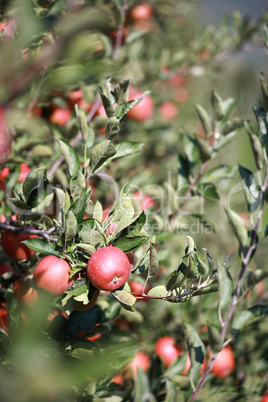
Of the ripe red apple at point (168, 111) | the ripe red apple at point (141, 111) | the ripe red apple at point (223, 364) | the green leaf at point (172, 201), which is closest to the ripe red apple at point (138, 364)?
the ripe red apple at point (223, 364)

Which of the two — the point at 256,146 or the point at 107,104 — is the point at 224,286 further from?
the point at 107,104

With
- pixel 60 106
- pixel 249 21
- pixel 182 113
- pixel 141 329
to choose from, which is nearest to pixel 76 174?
pixel 60 106

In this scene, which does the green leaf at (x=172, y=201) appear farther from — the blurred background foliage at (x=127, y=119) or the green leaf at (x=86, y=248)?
the green leaf at (x=86, y=248)

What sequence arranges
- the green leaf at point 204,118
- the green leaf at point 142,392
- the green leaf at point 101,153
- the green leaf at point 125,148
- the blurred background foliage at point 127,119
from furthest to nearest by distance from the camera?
the green leaf at point 204,118 → the green leaf at point 125,148 → the green leaf at point 101,153 → the green leaf at point 142,392 → the blurred background foliage at point 127,119

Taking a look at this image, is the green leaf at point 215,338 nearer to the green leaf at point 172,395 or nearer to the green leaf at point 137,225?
the green leaf at point 172,395

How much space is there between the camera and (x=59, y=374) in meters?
0.19

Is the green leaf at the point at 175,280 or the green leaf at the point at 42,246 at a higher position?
the green leaf at the point at 42,246

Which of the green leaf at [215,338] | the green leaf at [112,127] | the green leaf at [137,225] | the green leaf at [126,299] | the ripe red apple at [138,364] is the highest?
the green leaf at [112,127]

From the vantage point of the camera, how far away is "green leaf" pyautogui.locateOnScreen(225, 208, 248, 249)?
2.31 feet

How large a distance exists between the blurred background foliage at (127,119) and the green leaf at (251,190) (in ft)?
0.13

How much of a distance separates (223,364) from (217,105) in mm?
833

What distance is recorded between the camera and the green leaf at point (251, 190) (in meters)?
0.77

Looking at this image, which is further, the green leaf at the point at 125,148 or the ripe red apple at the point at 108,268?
the green leaf at the point at 125,148

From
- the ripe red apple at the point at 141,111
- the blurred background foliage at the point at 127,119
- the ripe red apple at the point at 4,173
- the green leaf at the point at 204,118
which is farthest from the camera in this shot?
the ripe red apple at the point at 141,111
